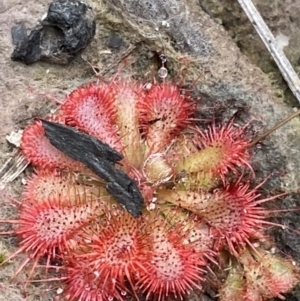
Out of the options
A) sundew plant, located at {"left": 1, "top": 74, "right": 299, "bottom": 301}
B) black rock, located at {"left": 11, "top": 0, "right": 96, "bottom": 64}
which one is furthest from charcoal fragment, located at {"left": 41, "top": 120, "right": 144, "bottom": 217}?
black rock, located at {"left": 11, "top": 0, "right": 96, "bottom": 64}

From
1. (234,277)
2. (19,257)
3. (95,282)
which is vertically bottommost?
(19,257)

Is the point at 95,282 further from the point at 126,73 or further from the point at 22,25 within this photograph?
the point at 22,25

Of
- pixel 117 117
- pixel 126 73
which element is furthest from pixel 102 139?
pixel 126 73

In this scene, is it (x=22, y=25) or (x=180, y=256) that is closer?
(x=180, y=256)

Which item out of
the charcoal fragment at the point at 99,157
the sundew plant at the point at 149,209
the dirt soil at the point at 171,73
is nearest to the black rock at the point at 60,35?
the dirt soil at the point at 171,73

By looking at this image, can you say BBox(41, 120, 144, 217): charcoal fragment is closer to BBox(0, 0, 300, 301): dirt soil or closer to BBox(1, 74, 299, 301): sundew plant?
BBox(1, 74, 299, 301): sundew plant

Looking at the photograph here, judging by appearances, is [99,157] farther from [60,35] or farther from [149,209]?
[60,35]

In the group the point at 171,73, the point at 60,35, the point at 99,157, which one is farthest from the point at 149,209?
the point at 60,35
